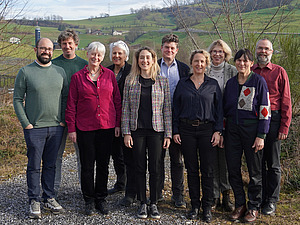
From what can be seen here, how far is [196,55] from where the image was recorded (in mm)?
4141

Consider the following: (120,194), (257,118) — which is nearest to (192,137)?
(257,118)

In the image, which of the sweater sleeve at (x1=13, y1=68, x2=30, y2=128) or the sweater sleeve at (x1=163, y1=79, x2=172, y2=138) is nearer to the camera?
the sweater sleeve at (x1=13, y1=68, x2=30, y2=128)

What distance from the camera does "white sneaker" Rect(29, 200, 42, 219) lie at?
4.28 meters

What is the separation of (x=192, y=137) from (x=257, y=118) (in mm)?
904

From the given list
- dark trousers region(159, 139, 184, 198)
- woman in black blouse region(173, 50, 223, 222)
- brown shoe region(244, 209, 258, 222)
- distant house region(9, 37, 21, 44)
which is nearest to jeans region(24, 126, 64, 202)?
dark trousers region(159, 139, 184, 198)

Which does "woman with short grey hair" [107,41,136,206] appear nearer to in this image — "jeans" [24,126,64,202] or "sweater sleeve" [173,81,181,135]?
"sweater sleeve" [173,81,181,135]

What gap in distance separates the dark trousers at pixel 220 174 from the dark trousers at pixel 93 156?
1639mm

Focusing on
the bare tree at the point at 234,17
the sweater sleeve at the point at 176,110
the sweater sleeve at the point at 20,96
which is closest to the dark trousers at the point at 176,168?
the sweater sleeve at the point at 176,110

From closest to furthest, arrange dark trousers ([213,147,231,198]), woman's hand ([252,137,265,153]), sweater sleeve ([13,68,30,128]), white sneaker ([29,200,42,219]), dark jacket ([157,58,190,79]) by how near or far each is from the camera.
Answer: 1. woman's hand ([252,137,265,153])
2. sweater sleeve ([13,68,30,128])
3. white sneaker ([29,200,42,219])
4. dark trousers ([213,147,231,198])
5. dark jacket ([157,58,190,79])

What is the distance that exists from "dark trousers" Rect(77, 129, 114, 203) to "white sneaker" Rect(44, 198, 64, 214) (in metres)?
0.46

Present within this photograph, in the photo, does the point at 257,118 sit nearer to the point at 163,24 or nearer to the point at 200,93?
the point at 200,93

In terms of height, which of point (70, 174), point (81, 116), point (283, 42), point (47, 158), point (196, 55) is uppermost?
point (283, 42)

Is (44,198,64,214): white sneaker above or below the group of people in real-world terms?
below

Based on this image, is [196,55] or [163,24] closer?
[196,55]
